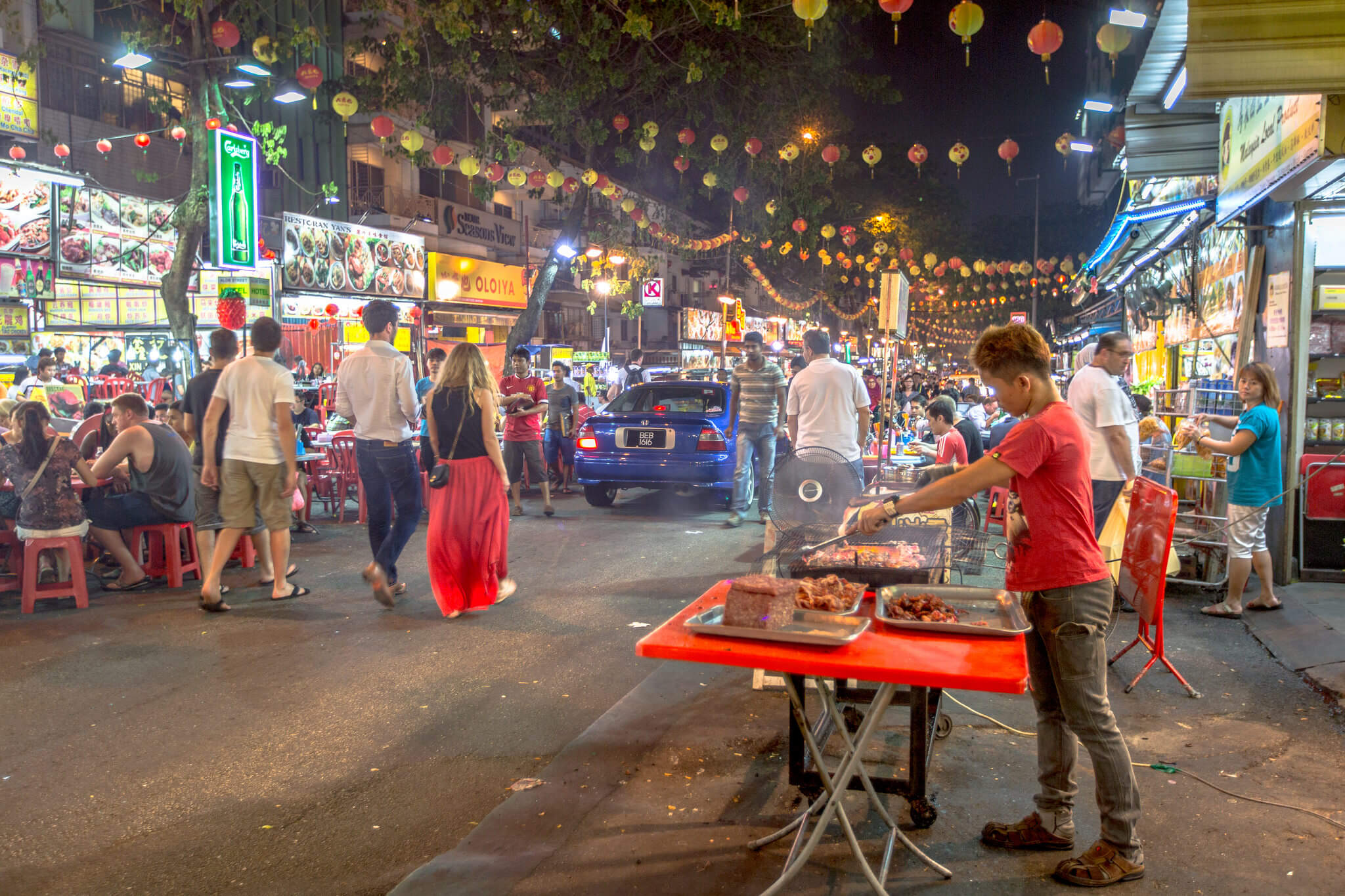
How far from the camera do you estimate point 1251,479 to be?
6902 millimetres

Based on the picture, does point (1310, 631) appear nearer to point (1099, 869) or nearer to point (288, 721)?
point (1099, 869)

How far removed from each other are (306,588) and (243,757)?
3398 mm

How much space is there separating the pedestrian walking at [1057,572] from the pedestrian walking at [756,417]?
688 cm

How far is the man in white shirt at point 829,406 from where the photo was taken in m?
7.54

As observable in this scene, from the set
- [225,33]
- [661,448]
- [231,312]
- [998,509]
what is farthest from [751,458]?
[225,33]

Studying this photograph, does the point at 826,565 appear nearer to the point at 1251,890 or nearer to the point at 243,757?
the point at 1251,890

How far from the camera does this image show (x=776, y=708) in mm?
4926

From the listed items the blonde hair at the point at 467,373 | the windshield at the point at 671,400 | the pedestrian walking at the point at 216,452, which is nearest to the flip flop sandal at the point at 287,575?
the pedestrian walking at the point at 216,452

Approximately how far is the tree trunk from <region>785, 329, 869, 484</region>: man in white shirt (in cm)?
1086

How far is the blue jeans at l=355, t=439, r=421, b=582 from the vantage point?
23.3ft

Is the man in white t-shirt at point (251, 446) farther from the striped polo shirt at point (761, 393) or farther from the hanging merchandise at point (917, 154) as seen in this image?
the hanging merchandise at point (917, 154)

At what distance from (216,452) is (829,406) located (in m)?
4.68

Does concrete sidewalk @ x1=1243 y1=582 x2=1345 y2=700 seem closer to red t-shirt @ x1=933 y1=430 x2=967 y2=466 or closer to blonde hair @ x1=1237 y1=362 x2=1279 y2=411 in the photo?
blonde hair @ x1=1237 y1=362 x2=1279 y2=411

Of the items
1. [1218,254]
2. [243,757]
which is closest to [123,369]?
[243,757]
